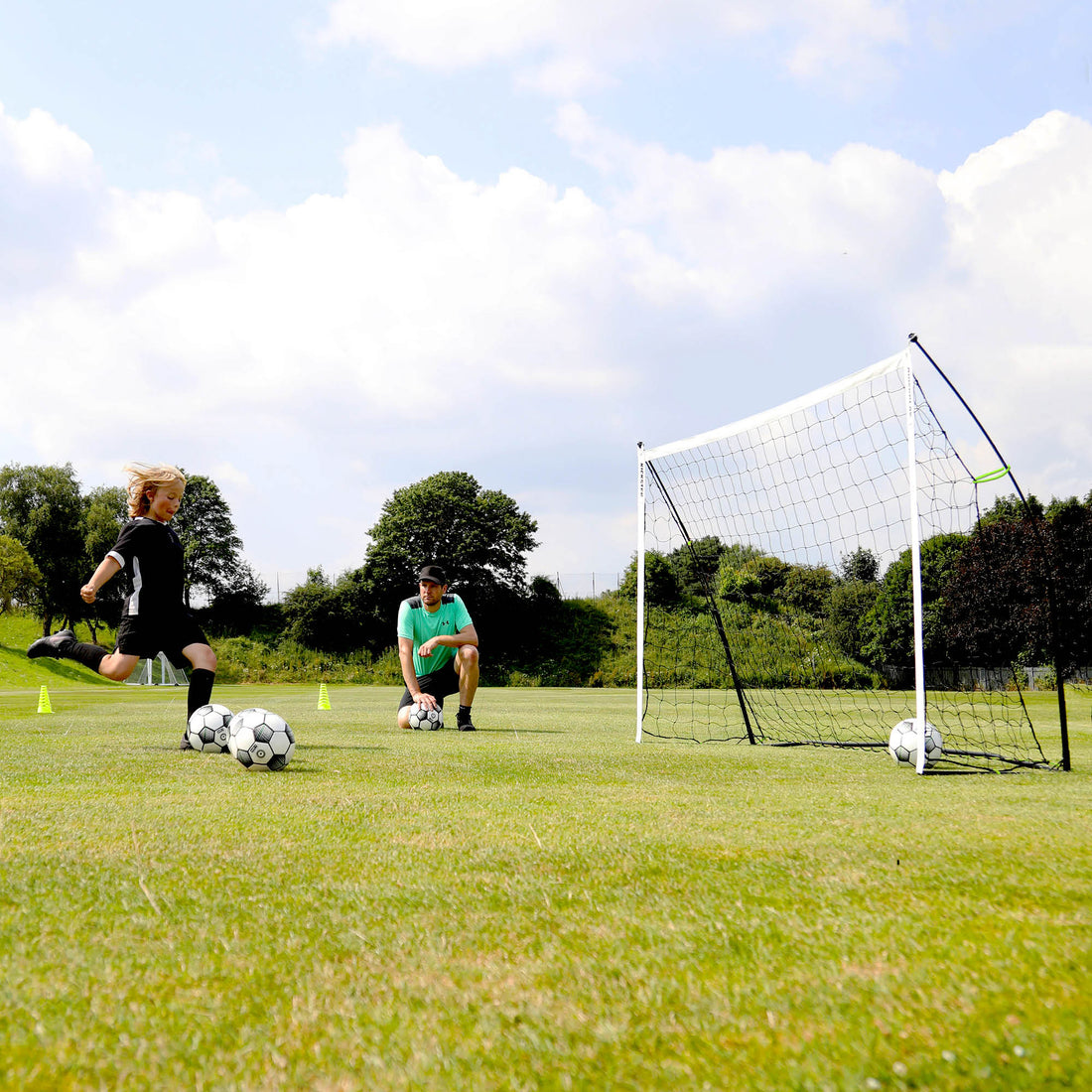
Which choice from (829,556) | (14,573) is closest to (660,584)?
(829,556)

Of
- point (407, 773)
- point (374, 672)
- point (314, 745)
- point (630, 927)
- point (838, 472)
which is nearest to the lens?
point (630, 927)

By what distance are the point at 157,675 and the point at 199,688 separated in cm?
3214

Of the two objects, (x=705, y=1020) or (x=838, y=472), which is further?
(x=838, y=472)

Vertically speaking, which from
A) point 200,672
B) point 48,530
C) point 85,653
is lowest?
point 200,672

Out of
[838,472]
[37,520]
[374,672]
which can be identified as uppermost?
[37,520]

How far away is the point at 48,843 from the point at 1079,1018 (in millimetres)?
3385

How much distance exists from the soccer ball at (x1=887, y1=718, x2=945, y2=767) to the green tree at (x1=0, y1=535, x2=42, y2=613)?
39996 millimetres

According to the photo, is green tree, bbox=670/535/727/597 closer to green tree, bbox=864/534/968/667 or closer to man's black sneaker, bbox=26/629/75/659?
green tree, bbox=864/534/968/667

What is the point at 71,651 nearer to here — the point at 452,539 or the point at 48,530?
the point at 452,539

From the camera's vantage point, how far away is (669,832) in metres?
3.56

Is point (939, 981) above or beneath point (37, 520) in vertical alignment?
beneath

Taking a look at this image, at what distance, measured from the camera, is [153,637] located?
6.46 metres

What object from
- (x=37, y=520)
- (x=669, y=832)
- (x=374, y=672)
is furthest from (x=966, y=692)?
(x=37, y=520)

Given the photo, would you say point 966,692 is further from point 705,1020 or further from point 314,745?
point 705,1020
